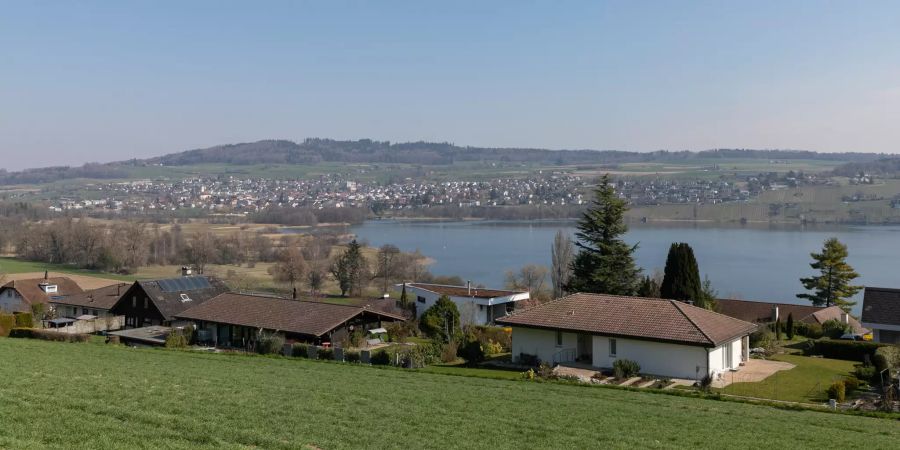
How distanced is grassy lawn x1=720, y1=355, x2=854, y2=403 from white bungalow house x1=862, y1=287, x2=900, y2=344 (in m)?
4.33

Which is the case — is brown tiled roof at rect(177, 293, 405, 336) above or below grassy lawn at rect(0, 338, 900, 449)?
below

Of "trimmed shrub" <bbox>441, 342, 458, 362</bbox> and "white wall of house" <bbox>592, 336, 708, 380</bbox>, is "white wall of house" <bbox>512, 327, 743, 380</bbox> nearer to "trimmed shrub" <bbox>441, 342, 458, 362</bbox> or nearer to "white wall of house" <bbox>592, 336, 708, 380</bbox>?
"white wall of house" <bbox>592, 336, 708, 380</bbox>

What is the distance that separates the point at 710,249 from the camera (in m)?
84.9

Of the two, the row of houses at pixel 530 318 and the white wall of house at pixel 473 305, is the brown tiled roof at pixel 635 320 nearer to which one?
the row of houses at pixel 530 318

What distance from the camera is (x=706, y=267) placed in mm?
68750

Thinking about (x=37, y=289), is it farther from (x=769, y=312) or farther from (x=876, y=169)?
(x=876, y=169)

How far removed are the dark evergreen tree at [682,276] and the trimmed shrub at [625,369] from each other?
906 cm

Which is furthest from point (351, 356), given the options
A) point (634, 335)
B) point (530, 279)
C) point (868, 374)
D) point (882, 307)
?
point (530, 279)

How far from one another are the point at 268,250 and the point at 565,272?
37.8 meters

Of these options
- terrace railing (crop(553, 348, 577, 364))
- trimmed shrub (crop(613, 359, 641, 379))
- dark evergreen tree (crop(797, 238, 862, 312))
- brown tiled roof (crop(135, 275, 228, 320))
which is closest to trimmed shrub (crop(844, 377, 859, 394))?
trimmed shrub (crop(613, 359, 641, 379))

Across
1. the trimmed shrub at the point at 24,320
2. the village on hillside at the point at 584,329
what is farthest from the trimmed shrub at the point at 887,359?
the trimmed shrub at the point at 24,320

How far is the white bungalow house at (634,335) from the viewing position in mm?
19750

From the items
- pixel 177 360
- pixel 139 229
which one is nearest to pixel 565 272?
pixel 177 360

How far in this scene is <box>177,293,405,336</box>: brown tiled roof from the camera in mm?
25000
